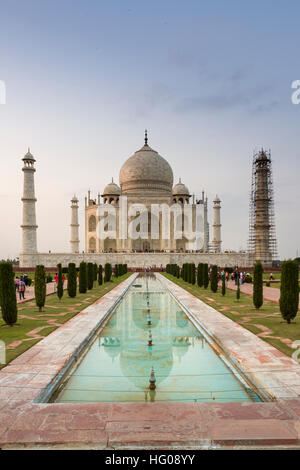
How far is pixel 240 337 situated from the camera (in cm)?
682

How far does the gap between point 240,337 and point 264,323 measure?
5.74 feet

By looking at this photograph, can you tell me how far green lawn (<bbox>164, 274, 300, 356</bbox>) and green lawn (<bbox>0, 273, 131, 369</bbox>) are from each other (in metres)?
4.22

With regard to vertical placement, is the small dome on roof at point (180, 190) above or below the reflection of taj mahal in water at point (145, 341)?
above

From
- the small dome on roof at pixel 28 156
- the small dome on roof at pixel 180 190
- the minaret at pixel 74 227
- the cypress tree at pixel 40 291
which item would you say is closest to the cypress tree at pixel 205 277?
the cypress tree at pixel 40 291

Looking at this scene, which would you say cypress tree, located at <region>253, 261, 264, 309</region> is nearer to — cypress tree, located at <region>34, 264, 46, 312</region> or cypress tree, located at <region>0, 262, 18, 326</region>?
cypress tree, located at <region>34, 264, 46, 312</region>

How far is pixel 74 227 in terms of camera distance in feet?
138

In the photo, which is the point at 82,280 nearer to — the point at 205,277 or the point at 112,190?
the point at 205,277

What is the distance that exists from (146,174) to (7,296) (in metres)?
35.7

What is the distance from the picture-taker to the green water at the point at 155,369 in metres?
4.27

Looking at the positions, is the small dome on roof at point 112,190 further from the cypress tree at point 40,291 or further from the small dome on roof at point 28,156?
the cypress tree at point 40,291

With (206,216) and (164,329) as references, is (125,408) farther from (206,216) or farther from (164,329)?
(206,216)

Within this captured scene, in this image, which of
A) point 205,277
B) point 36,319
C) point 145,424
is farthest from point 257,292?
point 145,424
